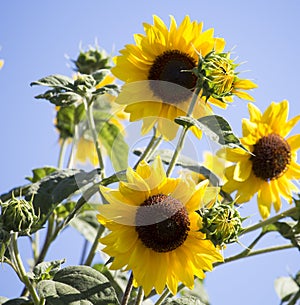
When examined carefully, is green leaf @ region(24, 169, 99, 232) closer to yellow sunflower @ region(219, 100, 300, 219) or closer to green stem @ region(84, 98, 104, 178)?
green stem @ region(84, 98, 104, 178)

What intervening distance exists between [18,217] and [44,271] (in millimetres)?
97

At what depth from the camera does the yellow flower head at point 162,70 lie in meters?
1.27

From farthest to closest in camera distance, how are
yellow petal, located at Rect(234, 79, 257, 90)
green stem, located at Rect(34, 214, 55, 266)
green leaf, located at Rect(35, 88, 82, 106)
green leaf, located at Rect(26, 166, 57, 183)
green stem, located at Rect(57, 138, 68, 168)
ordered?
green stem, located at Rect(57, 138, 68, 168), green leaf, located at Rect(26, 166, 57, 183), green stem, located at Rect(34, 214, 55, 266), green leaf, located at Rect(35, 88, 82, 106), yellow petal, located at Rect(234, 79, 257, 90)

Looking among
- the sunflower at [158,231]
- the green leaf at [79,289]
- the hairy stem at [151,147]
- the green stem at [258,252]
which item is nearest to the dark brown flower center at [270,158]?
the green stem at [258,252]

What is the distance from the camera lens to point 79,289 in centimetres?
109

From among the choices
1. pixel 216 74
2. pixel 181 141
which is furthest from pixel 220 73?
pixel 181 141

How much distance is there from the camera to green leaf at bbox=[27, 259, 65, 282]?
1113 mm

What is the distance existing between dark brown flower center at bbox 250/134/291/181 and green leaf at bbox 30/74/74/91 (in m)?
0.43

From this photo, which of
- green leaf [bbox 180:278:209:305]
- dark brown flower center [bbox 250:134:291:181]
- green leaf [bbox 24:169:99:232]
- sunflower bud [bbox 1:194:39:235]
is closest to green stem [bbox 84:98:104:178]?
green leaf [bbox 24:169:99:232]

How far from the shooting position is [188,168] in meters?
1.33

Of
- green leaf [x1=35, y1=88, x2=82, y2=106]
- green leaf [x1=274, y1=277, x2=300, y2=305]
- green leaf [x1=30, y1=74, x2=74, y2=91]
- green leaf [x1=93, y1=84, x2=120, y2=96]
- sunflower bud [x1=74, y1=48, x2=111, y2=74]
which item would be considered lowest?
green leaf [x1=274, y1=277, x2=300, y2=305]

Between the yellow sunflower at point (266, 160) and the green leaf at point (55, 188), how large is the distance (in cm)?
31

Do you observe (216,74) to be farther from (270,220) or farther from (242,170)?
(242,170)

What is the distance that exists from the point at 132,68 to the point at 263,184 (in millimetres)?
392
